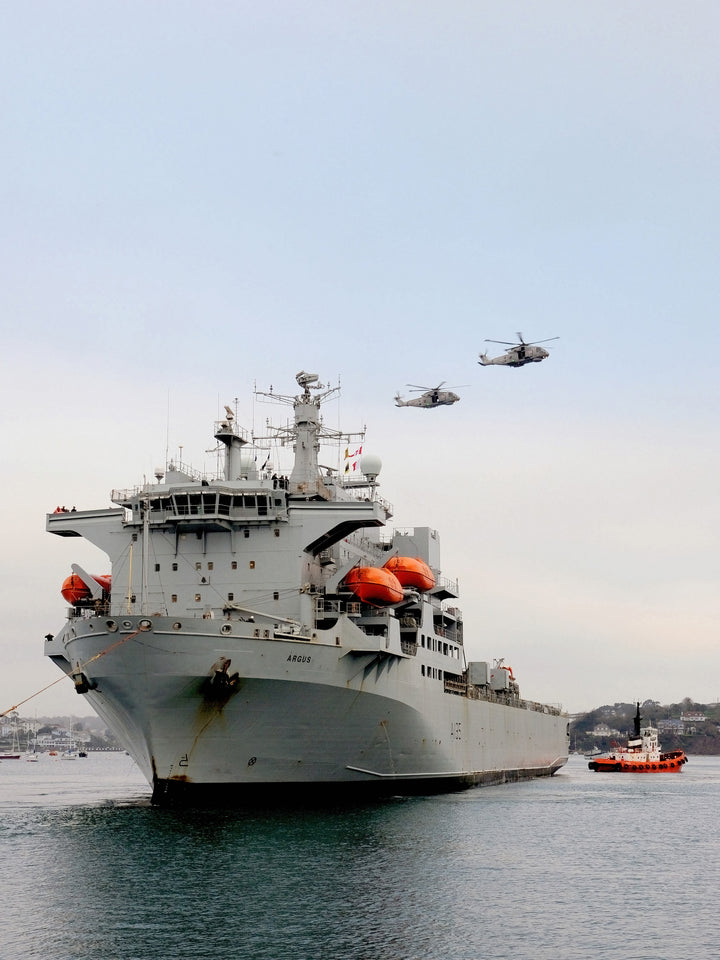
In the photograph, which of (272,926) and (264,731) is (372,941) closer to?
(272,926)

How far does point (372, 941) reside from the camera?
20.2 m

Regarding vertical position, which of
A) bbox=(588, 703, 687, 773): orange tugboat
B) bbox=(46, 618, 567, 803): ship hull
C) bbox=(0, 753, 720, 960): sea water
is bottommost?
bbox=(588, 703, 687, 773): orange tugboat

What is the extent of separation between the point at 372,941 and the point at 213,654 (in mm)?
15779

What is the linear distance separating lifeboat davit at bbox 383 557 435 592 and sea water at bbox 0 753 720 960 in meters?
8.78

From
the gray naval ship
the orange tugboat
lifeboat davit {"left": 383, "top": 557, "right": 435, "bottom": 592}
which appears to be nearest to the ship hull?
the gray naval ship

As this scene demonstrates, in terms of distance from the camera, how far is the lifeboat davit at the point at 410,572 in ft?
144

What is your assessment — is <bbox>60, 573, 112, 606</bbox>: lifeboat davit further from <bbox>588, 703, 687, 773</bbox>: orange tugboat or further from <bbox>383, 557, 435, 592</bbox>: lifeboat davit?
<bbox>588, 703, 687, 773</bbox>: orange tugboat

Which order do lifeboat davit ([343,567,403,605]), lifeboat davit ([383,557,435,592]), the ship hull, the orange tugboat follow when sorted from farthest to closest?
the orange tugboat → lifeboat davit ([383,557,435,592]) → lifeboat davit ([343,567,403,605]) → the ship hull

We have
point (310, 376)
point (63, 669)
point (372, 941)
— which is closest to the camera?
point (372, 941)

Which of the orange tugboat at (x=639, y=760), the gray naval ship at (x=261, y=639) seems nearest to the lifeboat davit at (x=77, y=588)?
the gray naval ship at (x=261, y=639)

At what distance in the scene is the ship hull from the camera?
34906mm

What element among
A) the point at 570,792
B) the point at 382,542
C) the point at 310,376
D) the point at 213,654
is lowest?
the point at 570,792

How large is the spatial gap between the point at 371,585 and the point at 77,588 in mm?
13047

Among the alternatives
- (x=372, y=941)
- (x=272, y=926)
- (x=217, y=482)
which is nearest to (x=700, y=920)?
(x=372, y=941)
